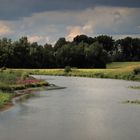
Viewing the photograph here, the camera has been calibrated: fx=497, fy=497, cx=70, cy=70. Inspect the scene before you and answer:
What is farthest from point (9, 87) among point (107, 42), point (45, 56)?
point (107, 42)

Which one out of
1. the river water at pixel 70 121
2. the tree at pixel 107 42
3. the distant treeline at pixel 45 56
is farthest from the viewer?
the tree at pixel 107 42

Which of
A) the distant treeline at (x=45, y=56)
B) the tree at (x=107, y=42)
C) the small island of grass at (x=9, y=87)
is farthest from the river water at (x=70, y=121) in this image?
the tree at (x=107, y=42)

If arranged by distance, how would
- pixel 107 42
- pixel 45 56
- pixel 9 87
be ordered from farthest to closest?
pixel 107 42 < pixel 45 56 < pixel 9 87

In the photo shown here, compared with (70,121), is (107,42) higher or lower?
higher

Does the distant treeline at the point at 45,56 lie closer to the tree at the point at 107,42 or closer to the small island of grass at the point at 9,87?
the tree at the point at 107,42

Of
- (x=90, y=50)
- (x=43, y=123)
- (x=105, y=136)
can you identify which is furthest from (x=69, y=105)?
(x=90, y=50)

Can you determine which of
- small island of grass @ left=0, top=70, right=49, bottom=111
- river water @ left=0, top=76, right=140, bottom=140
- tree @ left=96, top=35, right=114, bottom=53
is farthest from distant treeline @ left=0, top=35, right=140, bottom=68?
river water @ left=0, top=76, right=140, bottom=140

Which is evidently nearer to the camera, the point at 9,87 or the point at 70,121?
the point at 70,121

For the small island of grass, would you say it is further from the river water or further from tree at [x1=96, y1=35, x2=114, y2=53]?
tree at [x1=96, y1=35, x2=114, y2=53]

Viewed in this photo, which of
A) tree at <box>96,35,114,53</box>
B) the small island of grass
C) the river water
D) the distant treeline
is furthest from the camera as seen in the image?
tree at <box>96,35,114,53</box>

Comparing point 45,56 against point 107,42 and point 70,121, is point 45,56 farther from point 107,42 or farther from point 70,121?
point 70,121

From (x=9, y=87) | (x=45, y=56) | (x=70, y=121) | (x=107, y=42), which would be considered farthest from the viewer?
(x=107, y=42)

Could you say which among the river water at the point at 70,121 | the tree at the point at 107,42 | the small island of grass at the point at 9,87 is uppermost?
the tree at the point at 107,42

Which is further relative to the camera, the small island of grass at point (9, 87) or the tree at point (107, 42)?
the tree at point (107, 42)
